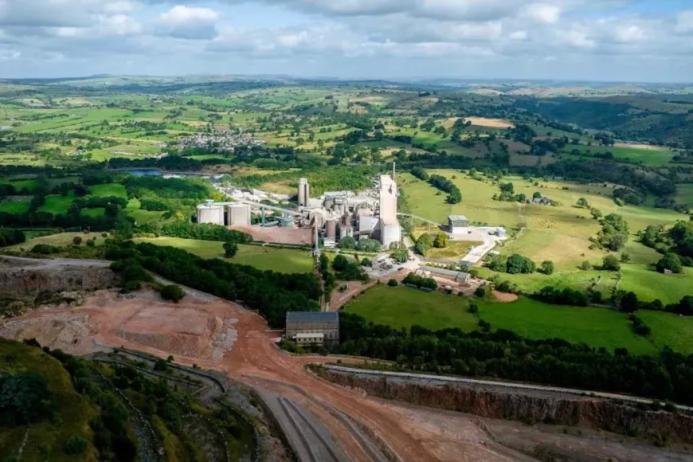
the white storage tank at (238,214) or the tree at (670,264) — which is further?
the white storage tank at (238,214)

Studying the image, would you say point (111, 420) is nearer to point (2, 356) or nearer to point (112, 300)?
point (2, 356)

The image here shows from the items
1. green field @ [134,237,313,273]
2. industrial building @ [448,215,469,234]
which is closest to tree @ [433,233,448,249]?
industrial building @ [448,215,469,234]

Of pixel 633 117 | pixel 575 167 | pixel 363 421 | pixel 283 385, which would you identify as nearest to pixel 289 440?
pixel 363 421

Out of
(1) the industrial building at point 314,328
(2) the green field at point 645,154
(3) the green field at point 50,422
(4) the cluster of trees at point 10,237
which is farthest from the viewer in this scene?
(2) the green field at point 645,154

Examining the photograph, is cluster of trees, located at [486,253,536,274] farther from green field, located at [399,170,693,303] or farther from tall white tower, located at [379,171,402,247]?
tall white tower, located at [379,171,402,247]

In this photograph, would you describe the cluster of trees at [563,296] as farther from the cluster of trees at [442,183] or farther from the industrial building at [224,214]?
the cluster of trees at [442,183]

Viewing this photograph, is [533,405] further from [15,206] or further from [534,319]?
[15,206]

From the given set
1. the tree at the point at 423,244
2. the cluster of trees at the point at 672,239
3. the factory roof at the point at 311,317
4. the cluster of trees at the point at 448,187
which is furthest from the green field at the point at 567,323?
the cluster of trees at the point at 448,187
